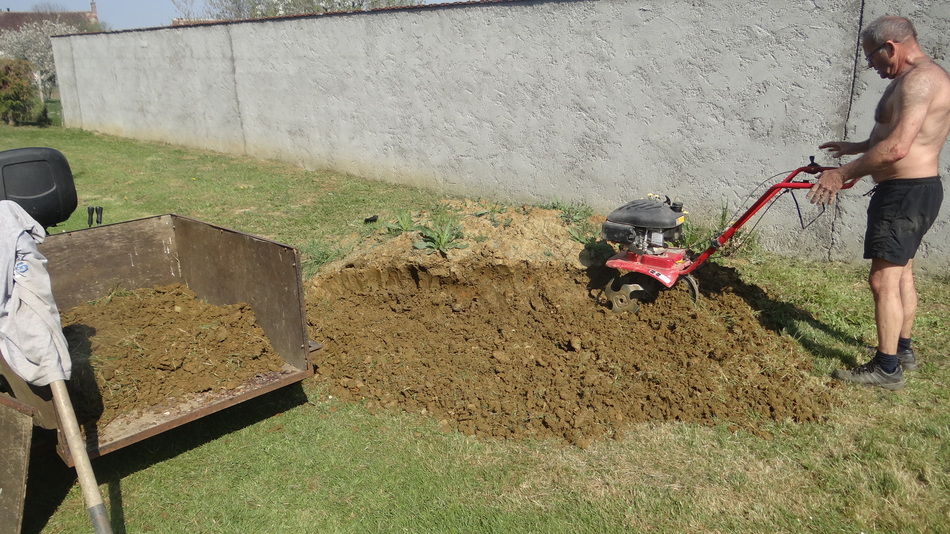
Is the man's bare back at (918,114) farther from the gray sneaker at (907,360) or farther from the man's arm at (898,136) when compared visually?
the gray sneaker at (907,360)

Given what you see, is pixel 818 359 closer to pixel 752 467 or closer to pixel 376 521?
pixel 752 467

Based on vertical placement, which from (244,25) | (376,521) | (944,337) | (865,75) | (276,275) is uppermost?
(244,25)

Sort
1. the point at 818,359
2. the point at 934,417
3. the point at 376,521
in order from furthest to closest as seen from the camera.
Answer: the point at 818,359, the point at 934,417, the point at 376,521

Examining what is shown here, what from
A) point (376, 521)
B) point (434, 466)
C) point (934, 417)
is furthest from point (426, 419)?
point (934, 417)

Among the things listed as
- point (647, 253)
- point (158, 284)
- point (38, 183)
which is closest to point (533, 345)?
point (647, 253)

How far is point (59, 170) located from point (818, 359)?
5.03 meters

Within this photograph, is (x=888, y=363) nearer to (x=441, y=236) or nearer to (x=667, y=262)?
(x=667, y=262)

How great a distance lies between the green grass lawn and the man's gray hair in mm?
1988

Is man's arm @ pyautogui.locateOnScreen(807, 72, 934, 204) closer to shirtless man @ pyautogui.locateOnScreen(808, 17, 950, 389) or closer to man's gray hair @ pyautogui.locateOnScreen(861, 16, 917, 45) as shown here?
shirtless man @ pyautogui.locateOnScreen(808, 17, 950, 389)

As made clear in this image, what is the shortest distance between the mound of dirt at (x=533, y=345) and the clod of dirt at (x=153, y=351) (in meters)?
0.68

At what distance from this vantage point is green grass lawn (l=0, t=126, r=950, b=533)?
123 inches

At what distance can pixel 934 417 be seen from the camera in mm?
3729

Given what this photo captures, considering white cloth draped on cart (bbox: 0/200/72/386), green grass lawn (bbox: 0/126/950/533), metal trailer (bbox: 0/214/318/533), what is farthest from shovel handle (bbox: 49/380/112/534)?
green grass lawn (bbox: 0/126/950/533)

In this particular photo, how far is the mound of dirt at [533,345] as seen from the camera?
155 inches
